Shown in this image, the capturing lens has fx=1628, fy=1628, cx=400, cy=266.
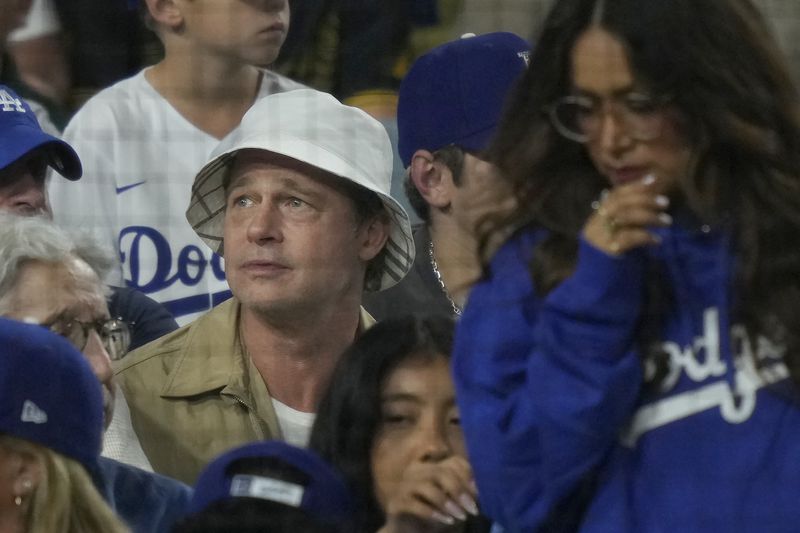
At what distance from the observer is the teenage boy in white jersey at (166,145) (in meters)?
2.92

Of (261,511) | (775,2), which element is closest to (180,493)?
(261,511)

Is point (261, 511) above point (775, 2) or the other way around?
the other way around

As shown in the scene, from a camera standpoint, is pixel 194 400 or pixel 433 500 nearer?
pixel 433 500

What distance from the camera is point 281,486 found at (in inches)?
73.9

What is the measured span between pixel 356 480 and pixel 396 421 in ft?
0.34

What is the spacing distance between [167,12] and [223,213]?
44 cm

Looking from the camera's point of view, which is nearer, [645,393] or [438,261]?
[645,393]

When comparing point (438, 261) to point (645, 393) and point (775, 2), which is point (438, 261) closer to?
point (775, 2)

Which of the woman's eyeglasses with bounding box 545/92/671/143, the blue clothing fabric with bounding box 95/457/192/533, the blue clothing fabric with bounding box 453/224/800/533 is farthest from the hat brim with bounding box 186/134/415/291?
the blue clothing fabric with bounding box 453/224/800/533

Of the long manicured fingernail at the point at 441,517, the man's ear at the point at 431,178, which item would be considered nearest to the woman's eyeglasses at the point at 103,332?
the man's ear at the point at 431,178

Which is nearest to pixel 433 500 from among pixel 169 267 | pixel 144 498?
pixel 144 498

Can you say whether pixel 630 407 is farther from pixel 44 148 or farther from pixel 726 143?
pixel 44 148

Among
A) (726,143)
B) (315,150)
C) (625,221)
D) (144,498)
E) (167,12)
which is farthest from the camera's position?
(167,12)

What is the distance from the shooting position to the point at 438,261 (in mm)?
2812
